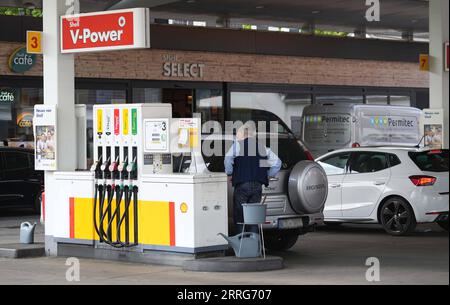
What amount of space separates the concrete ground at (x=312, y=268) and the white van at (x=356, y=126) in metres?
9.48

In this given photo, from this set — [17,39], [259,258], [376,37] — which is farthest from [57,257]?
[376,37]

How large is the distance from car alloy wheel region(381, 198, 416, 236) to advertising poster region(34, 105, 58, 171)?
20.3 feet

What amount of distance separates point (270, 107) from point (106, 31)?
61.0 ft

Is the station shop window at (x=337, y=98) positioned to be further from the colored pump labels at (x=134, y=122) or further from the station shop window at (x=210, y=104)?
the colored pump labels at (x=134, y=122)

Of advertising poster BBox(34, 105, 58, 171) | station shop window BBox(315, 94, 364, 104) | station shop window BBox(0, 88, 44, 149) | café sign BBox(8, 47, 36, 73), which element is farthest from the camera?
station shop window BBox(315, 94, 364, 104)

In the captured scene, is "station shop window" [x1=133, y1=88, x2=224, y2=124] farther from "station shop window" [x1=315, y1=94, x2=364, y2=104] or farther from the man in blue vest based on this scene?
the man in blue vest

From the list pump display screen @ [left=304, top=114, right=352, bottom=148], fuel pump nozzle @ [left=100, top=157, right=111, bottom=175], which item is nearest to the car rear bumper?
fuel pump nozzle @ [left=100, top=157, right=111, bottom=175]

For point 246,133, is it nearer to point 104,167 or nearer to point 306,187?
point 306,187

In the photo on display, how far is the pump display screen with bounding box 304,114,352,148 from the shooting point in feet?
85.6

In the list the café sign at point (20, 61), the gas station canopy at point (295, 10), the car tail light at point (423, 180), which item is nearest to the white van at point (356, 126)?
the gas station canopy at point (295, 10)

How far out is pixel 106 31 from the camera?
13.7 m

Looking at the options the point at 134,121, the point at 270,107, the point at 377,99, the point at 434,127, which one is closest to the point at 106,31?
the point at 134,121
